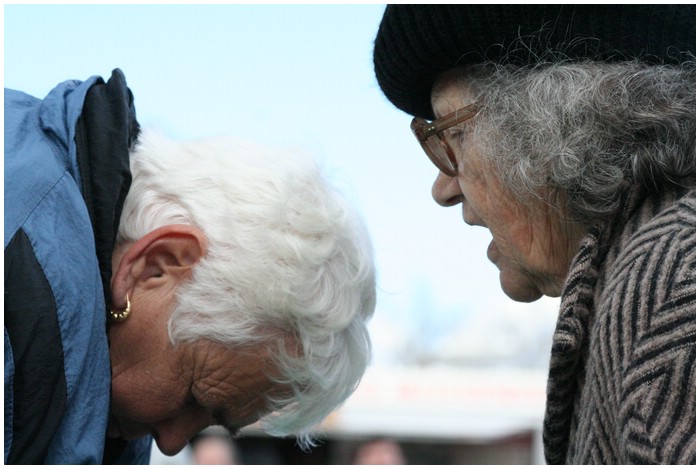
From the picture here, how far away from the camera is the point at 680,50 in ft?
6.32

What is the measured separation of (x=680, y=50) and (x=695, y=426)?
2.81 ft

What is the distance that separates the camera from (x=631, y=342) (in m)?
1.49

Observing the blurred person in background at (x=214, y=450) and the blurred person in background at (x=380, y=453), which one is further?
the blurred person in background at (x=380, y=453)

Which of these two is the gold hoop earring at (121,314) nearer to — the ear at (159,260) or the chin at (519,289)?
the ear at (159,260)

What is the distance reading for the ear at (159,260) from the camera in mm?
2131

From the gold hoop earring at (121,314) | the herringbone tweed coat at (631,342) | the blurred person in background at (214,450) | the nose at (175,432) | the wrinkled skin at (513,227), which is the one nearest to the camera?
the herringbone tweed coat at (631,342)

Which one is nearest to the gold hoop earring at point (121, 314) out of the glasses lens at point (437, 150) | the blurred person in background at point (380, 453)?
the glasses lens at point (437, 150)

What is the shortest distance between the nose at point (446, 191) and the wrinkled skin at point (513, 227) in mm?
16

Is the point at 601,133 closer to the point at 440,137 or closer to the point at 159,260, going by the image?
the point at 440,137

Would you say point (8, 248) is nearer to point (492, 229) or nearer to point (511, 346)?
point (492, 229)

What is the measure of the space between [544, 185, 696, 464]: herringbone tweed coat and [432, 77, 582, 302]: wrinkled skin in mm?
227

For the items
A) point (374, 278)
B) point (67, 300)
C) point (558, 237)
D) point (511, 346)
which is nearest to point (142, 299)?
point (67, 300)

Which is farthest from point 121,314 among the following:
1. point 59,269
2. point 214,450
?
point 214,450

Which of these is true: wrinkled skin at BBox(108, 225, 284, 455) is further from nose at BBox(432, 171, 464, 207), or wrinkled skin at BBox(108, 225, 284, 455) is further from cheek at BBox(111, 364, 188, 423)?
nose at BBox(432, 171, 464, 207)
